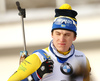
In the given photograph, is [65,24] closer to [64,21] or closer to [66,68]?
[64,21]

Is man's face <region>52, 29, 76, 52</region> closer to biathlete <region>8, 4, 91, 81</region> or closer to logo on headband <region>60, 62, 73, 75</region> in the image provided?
biathlete <region>8, 4, 91, 81</region>

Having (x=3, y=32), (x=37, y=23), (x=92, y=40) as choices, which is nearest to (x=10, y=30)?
(x=3, y=32)

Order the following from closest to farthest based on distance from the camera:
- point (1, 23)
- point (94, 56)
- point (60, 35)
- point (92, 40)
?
point (60, 35) < point (94, 56) < point (92, 40) < point (1, 23)

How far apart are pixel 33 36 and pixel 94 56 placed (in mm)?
1092

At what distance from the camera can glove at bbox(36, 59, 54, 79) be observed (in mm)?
1949

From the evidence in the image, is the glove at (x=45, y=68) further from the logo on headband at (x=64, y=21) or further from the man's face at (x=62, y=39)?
the logo on headband at (x=64, y=21)

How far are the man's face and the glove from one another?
110 millimetres

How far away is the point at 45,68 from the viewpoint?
6.45ft

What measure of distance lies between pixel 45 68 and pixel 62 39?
0.22 meters

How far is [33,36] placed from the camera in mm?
4984

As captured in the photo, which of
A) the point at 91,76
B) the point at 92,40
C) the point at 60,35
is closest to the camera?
the point at 60,35

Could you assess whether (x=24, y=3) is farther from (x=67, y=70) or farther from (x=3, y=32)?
(x=67, y=70)

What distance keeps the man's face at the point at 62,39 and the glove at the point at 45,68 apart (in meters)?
0.11

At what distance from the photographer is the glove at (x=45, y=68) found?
76.7 inches
